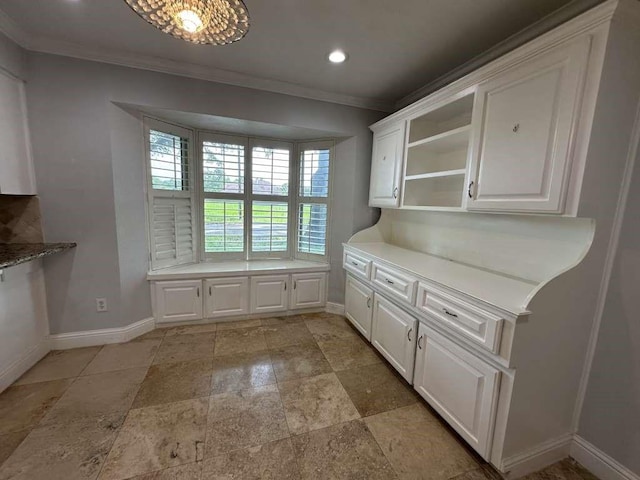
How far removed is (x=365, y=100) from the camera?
9.46 feet

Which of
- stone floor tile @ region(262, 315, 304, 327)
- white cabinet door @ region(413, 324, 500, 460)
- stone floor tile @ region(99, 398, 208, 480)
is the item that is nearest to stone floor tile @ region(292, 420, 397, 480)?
white cabinet door @ region(413, 324, 500, 460)

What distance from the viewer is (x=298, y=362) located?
7.53ft

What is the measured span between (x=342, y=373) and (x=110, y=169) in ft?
8.60

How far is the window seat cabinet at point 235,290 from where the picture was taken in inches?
108

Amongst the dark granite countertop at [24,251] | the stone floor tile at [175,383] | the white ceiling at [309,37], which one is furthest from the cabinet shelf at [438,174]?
the dark granite countertop at [24,251]

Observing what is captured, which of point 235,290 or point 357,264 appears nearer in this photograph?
point 357,264

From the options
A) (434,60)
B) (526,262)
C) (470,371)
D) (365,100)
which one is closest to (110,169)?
(365,100)

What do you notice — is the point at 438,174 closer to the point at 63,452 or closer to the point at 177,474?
the point at 177,474

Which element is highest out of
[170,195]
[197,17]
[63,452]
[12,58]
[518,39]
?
[518,39]

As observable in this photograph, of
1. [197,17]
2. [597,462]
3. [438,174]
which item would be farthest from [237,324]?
[597,462]

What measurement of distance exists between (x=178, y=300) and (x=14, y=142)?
5.77 ft

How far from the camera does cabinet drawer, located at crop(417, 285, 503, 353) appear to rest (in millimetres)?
1287

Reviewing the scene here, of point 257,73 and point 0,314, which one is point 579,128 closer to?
point 257,73

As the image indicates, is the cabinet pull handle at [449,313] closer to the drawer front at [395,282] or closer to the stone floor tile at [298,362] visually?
the drawer front at [395,282]
